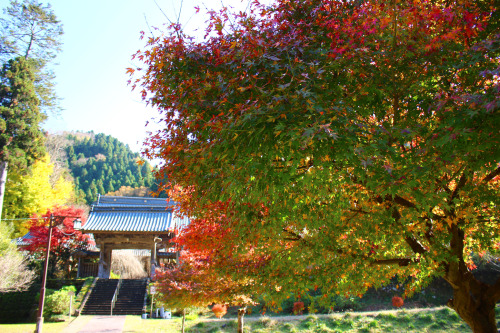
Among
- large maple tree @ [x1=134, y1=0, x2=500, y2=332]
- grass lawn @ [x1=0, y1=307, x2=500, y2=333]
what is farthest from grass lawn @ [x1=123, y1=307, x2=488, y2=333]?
large maple tree @ [x1=134, y1=0, x2=500, y2=332]

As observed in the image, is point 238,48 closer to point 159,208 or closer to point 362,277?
point 362,277

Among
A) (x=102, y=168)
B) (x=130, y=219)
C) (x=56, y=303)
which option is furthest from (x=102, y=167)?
(x=56, y=303)

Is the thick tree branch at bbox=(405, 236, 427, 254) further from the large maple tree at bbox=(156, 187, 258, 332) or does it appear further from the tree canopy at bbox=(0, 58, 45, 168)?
the tree canopy at bbox=(0, 58, 45, 168)

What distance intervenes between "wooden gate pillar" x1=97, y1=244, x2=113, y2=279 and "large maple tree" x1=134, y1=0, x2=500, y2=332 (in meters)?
18.5

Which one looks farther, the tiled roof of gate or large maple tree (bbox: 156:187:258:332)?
the tiled roof of gate

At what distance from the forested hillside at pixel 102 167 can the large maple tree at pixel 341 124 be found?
40421 mm

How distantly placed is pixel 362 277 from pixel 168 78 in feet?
14.1

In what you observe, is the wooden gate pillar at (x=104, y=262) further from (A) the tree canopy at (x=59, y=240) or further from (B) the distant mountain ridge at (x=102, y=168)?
(B) the distant mountain ridge at (x=102, y=168)

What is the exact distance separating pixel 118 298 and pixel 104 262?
315cm

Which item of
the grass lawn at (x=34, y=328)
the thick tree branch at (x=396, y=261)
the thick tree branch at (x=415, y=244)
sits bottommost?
the grass lawn at (x=34, y=328)

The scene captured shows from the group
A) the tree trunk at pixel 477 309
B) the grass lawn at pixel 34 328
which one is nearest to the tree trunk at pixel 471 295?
the tree trunk at pixel 477 309

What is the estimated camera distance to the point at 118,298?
19562mm

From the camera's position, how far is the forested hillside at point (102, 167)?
48.3 meters

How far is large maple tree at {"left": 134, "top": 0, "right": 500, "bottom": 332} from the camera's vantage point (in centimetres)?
338
